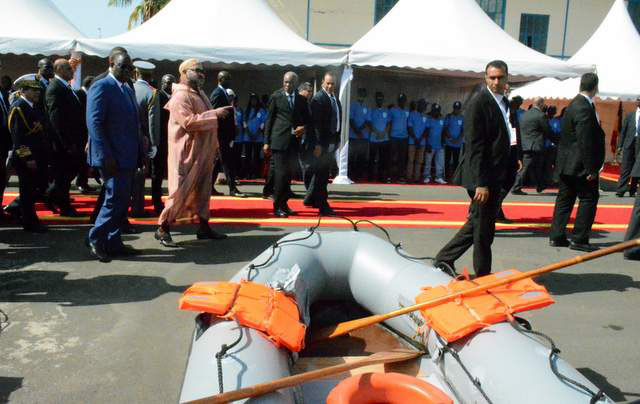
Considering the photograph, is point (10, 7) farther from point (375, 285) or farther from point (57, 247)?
point (375, 285)

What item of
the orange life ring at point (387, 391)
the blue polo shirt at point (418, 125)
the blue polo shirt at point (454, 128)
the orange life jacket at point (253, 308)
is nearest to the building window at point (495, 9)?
the blue polo shirt at point (454, 128)

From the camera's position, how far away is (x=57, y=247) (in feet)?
19.2

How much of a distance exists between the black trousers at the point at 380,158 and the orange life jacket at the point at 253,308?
33.1 ft

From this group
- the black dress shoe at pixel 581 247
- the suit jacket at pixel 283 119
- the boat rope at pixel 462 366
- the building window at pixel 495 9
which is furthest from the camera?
the building window at pixel 495 9

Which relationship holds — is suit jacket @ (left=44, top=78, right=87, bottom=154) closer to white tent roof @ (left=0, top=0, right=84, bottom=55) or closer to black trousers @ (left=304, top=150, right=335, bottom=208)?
black trousers @ (left=304, top=150, right=335, bottom=208)

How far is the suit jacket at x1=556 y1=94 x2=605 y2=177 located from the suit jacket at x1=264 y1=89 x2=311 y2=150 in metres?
3.36

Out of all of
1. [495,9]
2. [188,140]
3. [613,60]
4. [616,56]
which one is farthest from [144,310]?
[495,9]

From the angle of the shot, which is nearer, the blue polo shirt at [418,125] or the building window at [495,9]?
Answer: the blue polo shirt at [418,125]

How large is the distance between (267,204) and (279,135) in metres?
Answer: 1.46

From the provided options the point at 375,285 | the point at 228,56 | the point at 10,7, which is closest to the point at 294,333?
the point at 375,285

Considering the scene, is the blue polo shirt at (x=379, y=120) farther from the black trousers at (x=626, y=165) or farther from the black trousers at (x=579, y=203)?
the black trousers at (x=579, y=203)

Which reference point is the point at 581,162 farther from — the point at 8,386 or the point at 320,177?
the point at 8,386

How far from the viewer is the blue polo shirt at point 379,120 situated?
12727mm

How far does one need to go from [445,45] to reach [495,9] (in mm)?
13810
